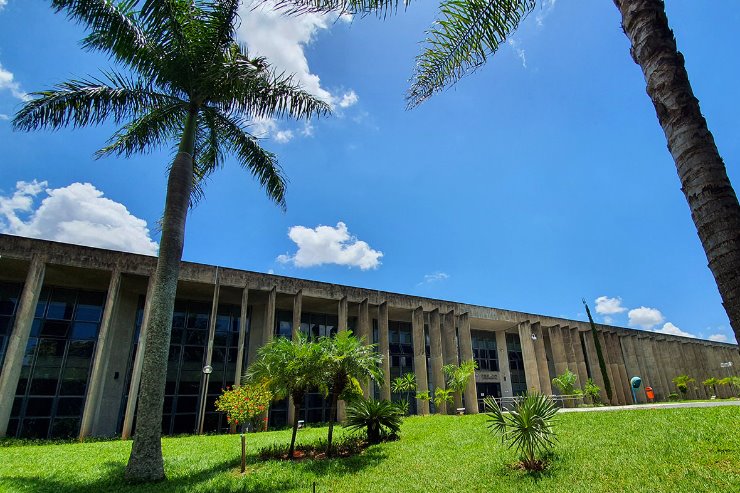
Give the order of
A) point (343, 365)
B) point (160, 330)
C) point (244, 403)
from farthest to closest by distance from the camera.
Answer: point (343, 365) < point (244, 403) < point (160, 330)

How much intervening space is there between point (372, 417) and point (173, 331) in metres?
16.7

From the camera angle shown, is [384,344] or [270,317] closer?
[270,317]

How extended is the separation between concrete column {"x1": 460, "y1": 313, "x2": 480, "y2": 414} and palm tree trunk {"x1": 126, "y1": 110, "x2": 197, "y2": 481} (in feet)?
77.7

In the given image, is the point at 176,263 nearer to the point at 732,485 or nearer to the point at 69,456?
the point at 69,456

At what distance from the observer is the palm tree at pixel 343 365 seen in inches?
480

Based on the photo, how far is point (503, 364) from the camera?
1544 inches

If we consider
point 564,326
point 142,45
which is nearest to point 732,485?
point 142,45

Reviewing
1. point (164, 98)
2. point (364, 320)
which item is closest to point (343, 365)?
point (164, 98)

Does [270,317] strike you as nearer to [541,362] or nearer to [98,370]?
[98,370]

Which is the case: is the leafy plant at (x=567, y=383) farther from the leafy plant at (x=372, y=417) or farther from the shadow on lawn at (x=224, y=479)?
the shadow on lawn at (x=224, y=479)

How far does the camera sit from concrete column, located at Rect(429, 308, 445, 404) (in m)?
29.0

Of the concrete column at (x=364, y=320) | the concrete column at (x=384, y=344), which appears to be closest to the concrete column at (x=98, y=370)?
the concrete column at (x=364, y=320)

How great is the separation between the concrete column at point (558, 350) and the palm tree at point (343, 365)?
97.3ft

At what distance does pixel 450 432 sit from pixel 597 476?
7.85 meters
